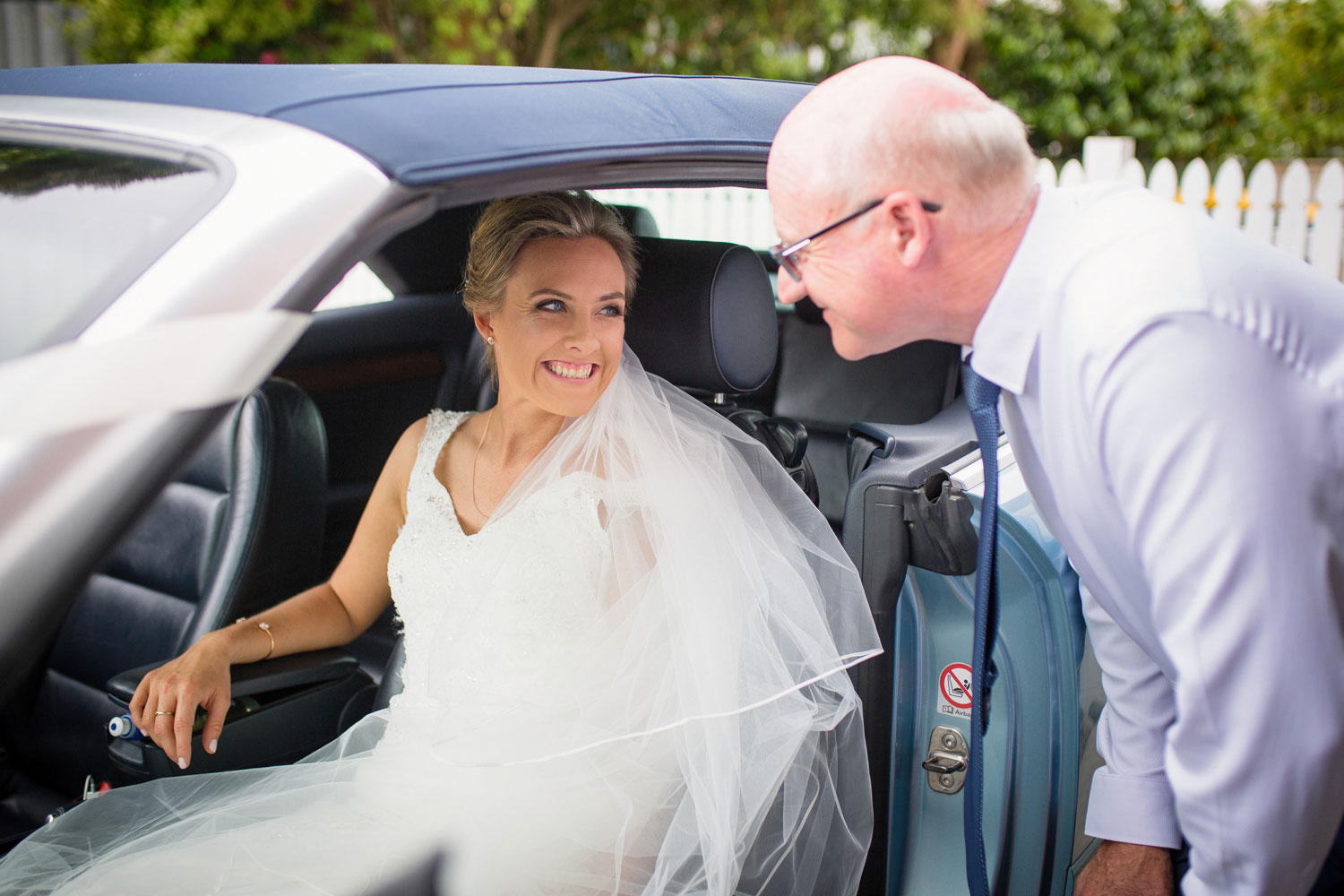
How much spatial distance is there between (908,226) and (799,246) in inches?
5.5

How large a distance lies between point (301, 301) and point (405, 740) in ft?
3.48

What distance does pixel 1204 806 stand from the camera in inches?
42.3

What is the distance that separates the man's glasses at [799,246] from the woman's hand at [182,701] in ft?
4.07

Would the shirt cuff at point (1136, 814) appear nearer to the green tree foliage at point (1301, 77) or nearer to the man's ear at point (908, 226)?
the man's ear at point (908, 226)

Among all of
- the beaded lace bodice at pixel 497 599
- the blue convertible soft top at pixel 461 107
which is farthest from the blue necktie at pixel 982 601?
the beaded lace bodice at pixel 497 599

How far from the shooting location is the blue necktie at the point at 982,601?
1.40 meters

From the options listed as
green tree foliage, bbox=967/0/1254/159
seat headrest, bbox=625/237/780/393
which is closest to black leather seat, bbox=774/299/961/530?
seat headrest, bbox=625/237/780/393

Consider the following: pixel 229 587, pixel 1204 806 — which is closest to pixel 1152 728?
pixel 1204 806

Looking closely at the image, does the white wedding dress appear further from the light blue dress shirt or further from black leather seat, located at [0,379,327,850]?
the light blue dress shirt

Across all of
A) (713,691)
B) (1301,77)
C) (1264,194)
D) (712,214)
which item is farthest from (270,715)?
(1301,77)

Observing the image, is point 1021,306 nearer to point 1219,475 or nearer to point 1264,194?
point 1219,475

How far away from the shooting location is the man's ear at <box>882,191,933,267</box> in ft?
3.75

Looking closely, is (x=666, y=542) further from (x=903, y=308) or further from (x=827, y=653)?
(x=903, y=308)

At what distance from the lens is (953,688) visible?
181 centimetres
